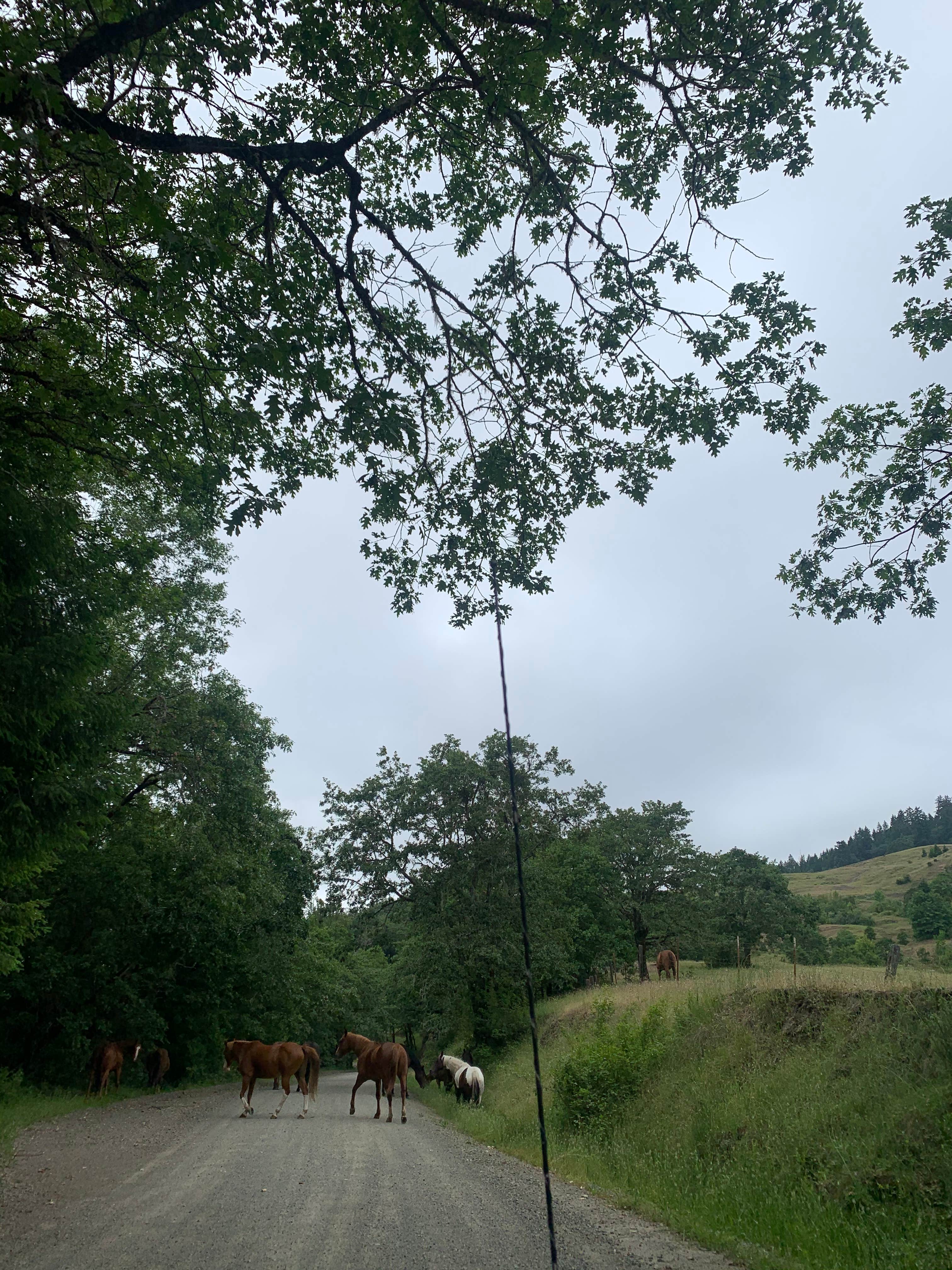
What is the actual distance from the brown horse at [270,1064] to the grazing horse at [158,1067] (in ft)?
14.3

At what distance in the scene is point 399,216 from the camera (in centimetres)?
766

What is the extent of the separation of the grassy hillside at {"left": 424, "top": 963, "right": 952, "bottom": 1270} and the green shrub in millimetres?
46

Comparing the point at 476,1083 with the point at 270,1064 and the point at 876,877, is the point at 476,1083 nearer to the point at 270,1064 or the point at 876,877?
the point at 270,1064

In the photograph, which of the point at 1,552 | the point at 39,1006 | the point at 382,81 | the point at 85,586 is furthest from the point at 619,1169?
the point at 39,1006

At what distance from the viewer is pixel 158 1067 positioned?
21281mm

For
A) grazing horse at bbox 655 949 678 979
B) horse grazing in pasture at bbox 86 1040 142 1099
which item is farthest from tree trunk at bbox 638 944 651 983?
horse grazing in pasture at bbox 86 1040 142 1099

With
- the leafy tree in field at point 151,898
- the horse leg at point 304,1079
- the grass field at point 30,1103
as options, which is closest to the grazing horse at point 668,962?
the horse leg at point 304,1079

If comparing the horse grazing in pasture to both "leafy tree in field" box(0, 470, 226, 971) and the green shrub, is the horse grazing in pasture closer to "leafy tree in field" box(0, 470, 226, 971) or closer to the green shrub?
"leafy tree in field" box(0, 470, 226, 971)

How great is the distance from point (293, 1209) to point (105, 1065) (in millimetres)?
13717

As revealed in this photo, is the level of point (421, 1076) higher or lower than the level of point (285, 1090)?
lower

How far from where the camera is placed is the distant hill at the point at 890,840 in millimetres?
153375

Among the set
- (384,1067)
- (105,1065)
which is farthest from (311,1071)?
(105,1065)

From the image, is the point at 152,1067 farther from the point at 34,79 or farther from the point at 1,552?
the point at 34,79

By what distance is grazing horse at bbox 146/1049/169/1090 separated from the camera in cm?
2102
